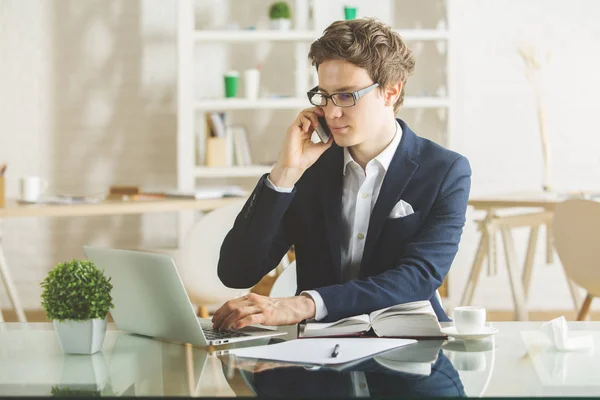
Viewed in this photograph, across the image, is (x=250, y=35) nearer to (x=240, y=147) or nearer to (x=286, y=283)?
(x=240, y=147)

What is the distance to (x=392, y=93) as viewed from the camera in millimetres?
2100

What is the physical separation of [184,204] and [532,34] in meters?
2.41

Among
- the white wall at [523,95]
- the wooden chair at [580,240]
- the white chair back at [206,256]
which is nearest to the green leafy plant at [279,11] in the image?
the white wall at [523,95]

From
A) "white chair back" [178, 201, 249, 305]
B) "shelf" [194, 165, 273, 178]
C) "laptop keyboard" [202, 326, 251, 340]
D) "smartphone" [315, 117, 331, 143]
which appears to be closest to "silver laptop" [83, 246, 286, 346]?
"laptop keyboard" [202, 326, 251, 340]

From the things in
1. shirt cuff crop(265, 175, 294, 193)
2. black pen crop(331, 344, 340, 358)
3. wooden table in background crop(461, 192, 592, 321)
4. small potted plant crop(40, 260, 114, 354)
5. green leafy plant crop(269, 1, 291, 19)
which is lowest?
wooden table in background crop(461, 192, 592, 321)

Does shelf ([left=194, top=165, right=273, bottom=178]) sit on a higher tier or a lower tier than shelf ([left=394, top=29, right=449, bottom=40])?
lower

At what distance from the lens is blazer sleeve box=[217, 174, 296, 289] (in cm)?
205

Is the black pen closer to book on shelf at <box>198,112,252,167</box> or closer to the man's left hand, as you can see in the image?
the man's left hand

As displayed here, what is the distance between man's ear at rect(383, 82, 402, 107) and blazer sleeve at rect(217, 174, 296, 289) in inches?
11.9

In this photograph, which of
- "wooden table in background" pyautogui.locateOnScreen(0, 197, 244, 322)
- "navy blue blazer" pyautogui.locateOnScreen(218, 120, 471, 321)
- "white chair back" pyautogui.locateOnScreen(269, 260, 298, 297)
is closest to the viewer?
"navy blue blazer" pyautogui.locateOnScreen(218, 120, 471, 321)

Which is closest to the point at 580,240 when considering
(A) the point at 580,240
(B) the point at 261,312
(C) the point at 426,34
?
(A) the point at 580,240

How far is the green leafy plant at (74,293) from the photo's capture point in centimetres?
152

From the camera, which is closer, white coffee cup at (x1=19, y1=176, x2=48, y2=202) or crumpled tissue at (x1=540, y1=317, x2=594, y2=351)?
crumpled tissue at (x1=540, y1=317, x2=594, y2=351)

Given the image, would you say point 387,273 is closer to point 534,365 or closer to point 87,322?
point 534,365
